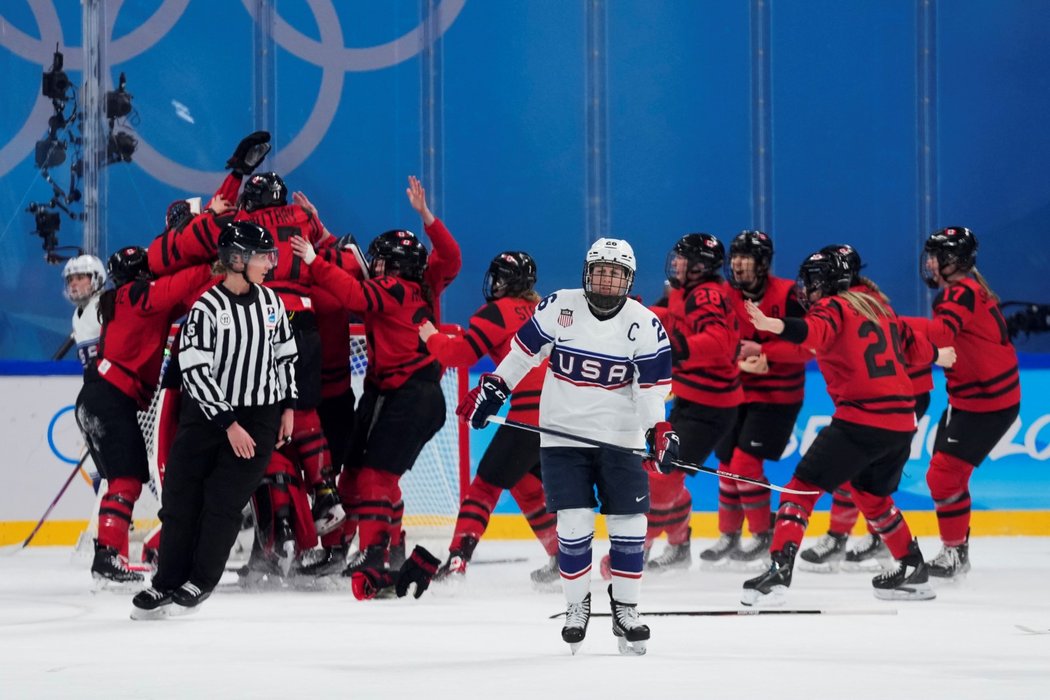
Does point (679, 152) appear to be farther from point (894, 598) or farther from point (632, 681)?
point (632, 681)

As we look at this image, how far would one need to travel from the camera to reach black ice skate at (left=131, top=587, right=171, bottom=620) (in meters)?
4.66

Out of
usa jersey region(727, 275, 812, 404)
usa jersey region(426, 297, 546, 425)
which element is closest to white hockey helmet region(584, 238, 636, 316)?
usa jersey region(426, 297, 546, 425)

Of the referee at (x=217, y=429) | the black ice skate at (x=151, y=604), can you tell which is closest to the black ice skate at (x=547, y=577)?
the referee at (x=217, y=429)

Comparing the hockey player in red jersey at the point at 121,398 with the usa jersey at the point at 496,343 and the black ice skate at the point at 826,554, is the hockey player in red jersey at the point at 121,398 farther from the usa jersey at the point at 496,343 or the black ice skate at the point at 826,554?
the black ice skate at the point at 826,554

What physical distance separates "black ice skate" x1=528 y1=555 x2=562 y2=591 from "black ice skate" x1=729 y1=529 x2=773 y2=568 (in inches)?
39.9

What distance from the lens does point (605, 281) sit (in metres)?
4.08

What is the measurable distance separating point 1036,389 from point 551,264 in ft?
10.5

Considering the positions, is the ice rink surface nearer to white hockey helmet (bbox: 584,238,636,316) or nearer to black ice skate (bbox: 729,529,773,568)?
black ice skate (bbox: 729,529,773,568)

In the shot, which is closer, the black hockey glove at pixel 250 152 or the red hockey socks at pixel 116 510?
the red hockey socks at pixel 116 510

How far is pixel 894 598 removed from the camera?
208 inches

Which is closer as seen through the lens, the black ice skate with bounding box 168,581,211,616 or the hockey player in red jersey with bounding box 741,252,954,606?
the black ice skate with bounding box 168,581,211,616

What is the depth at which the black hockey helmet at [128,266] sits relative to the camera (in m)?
5.73

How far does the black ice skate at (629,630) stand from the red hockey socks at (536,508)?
1.63 m

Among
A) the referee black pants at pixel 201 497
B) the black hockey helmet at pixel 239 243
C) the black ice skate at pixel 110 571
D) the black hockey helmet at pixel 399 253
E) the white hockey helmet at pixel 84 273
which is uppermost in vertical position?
the black hockey helmet at pixel 239 243
